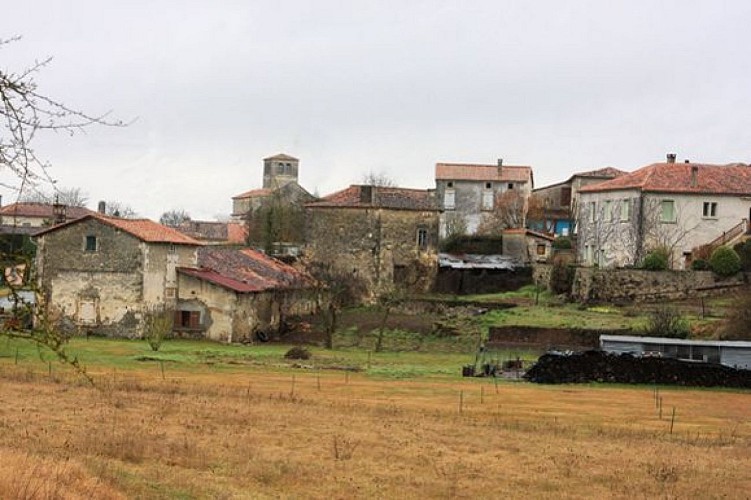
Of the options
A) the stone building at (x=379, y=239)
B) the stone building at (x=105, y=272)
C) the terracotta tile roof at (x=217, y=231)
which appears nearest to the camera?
the stone building at (x=105, y=272)

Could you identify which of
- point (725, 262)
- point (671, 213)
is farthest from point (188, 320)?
point (725, 262)

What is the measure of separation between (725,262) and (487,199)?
42.0 m

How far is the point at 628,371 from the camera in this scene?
123 ft

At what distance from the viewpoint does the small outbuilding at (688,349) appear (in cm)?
3769

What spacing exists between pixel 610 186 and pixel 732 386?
941 inches

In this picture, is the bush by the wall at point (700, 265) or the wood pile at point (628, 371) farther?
the bush by the wall at point (700, 265)

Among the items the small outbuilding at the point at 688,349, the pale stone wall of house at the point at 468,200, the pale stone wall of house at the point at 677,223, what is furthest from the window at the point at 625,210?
the pale stone wall of house at the point at 468,200

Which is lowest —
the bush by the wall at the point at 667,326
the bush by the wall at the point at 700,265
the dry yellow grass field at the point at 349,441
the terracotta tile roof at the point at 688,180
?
the dry yellow grass field at the point at 349,441

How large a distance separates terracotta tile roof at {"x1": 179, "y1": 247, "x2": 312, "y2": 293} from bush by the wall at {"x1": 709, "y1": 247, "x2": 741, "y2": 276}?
23.6 m

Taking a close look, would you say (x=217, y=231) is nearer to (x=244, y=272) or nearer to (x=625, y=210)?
(x=244, y=272)

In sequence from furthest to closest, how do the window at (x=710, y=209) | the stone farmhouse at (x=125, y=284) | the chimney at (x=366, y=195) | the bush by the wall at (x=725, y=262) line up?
the chimney at (x=366, y=195) < the window at (x=710, y=209) < the bush by the wall at (x=725, y=262) < the stone farmhouse at (x=125, y=284)

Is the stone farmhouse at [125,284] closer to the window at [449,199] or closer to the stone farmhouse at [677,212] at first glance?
the stone farmhouse at [677,212]

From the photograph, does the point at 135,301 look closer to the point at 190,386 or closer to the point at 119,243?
the point at 119,243

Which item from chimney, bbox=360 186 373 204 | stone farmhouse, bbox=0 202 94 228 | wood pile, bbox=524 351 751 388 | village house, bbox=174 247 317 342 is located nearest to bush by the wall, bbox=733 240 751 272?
wood pile, bbox=524 351 751 388
